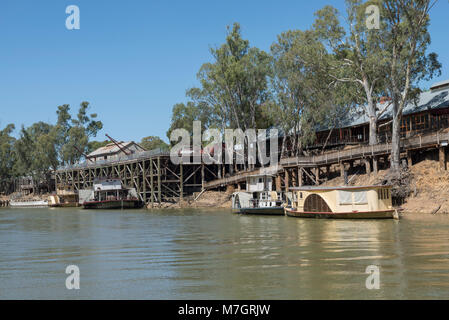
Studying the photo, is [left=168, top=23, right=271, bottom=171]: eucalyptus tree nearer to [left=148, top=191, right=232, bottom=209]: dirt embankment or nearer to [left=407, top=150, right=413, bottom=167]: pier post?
[left=148, top=191, right=232, bottom=209]: dirt embankment

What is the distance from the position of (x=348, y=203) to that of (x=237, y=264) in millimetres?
17919

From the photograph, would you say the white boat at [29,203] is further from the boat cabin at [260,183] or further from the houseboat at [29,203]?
the boat cabin at [260,183]

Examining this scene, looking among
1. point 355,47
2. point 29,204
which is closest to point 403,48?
point 355,47

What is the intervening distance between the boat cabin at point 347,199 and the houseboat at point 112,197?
35.6 metres

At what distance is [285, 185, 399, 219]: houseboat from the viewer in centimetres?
3050

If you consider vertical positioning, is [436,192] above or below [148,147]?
below

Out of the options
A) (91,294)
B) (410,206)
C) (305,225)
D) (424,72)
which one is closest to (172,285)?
(91,294)

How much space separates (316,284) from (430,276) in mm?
3385

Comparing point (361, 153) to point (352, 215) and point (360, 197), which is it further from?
point (352, 215)

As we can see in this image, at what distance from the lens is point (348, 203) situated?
103 feet

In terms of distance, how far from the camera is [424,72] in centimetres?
4141

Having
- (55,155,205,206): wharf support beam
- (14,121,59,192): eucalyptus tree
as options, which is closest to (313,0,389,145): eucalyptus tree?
(55,155,205,206): wharf support beam

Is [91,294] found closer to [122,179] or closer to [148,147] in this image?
[122,179]
